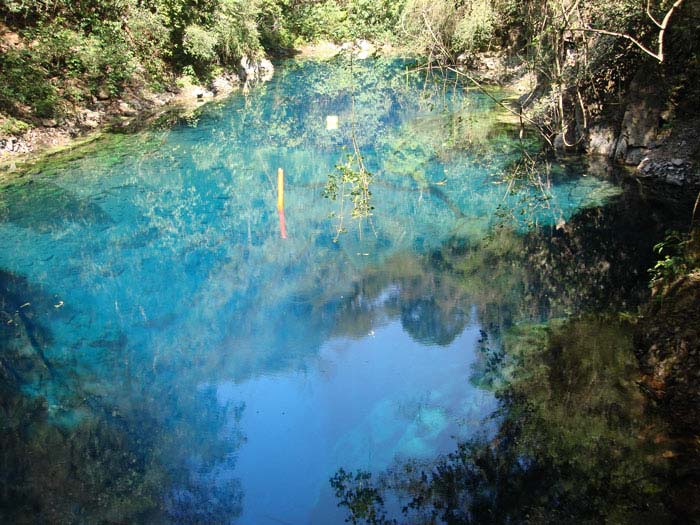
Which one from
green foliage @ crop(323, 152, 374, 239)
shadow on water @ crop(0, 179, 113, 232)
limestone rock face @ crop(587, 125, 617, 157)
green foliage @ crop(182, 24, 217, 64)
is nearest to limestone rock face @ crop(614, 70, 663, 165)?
limestone rock face @ crop(587, 125, 617, 157)

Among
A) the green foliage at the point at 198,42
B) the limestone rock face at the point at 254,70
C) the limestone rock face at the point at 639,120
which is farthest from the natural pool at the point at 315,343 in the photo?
the limestone rock face at the point at 254,70

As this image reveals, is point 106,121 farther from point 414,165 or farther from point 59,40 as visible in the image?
point 414,165

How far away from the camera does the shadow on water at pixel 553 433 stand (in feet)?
14.5

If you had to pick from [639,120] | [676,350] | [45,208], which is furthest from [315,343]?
[639,120]

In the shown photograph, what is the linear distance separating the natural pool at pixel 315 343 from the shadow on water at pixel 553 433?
23mm

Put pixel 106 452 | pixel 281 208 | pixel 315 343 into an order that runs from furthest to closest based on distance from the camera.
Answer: pixel 281 208
pixel 315 343
pixel 106 452

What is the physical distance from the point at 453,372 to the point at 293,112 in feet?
40.1

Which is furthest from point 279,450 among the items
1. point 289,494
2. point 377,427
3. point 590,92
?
point 590,92

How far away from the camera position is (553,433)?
16.4ft

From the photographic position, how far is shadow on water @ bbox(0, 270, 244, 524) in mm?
4609

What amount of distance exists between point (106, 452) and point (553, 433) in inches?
153

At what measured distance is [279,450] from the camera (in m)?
5.18

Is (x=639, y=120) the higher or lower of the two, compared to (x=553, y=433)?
higher

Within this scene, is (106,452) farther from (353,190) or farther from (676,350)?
(676,350)
